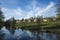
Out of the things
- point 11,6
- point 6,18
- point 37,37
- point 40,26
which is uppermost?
point 11,6

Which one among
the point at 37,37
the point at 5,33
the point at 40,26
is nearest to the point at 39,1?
the point at 40,26

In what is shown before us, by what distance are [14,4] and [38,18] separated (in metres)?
0.45

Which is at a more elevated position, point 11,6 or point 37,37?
point 11,6

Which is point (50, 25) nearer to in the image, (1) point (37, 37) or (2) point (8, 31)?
(1) point (37, 37)

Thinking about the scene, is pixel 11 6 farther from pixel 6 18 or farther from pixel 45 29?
pixel 45 29

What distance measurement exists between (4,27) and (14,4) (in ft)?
1.32

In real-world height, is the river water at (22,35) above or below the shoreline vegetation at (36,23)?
below

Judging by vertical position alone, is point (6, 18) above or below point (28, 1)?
below

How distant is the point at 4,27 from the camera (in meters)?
2.27

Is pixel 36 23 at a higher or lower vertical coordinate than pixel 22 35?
higher

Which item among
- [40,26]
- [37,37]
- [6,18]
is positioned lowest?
[37,37]

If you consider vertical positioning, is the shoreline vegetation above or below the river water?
above

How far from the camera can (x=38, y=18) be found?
91.0 inches

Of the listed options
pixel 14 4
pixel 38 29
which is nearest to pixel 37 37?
pixel 38 29
